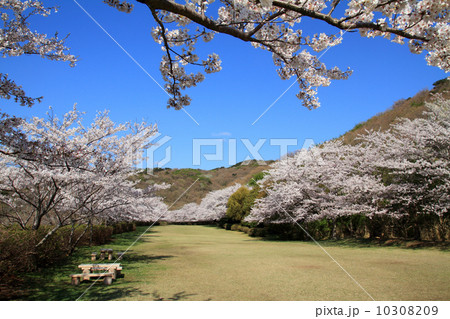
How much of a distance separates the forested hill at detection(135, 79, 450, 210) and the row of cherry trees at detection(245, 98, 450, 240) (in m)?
21.2

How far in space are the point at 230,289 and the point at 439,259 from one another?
7057 millimetres

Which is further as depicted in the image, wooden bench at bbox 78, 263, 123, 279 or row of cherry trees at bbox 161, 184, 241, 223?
row of cherry trees at bbox 161, 184, 241, 223

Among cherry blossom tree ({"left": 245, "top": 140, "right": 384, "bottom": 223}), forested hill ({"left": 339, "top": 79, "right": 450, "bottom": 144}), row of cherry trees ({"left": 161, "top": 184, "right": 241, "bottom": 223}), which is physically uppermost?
forested hill ({"left": 339, "top": 79, "right": 450, "bottom": 144})

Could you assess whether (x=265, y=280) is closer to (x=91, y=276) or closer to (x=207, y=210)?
(x=91, y=276)

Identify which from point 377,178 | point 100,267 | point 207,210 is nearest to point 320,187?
point 377,178

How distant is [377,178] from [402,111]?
29.9 m

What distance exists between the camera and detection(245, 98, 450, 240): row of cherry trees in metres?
11.7

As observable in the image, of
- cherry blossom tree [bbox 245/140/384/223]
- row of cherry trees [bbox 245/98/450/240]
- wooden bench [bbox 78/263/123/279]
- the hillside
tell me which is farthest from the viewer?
the hillside

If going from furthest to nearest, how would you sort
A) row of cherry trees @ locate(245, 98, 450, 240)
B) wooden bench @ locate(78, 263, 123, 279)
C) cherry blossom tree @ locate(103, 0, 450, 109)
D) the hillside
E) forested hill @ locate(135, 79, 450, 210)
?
the hillside, forested hill @ locate(135, 79, 450, 210), row of cherry trees @ locate(245, 98, 450, 240), wooden bench @ locate(78, 263, 123, 279), cherry blossom tree @ locate(103, 0, 450, 109)

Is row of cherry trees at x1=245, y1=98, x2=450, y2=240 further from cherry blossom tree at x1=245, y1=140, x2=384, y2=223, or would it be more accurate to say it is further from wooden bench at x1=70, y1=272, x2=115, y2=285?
wooden bench at x1=70, y1=272, x2=115, y2=285

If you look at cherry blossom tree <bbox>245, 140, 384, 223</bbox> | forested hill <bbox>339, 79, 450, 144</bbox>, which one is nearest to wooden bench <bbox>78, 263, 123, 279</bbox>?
cherry blossom tree <bbox>245, 140, 384, 223</bbox>

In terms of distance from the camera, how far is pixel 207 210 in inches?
1785

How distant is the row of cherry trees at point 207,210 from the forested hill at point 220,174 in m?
3.95

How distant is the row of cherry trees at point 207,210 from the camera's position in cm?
3838
